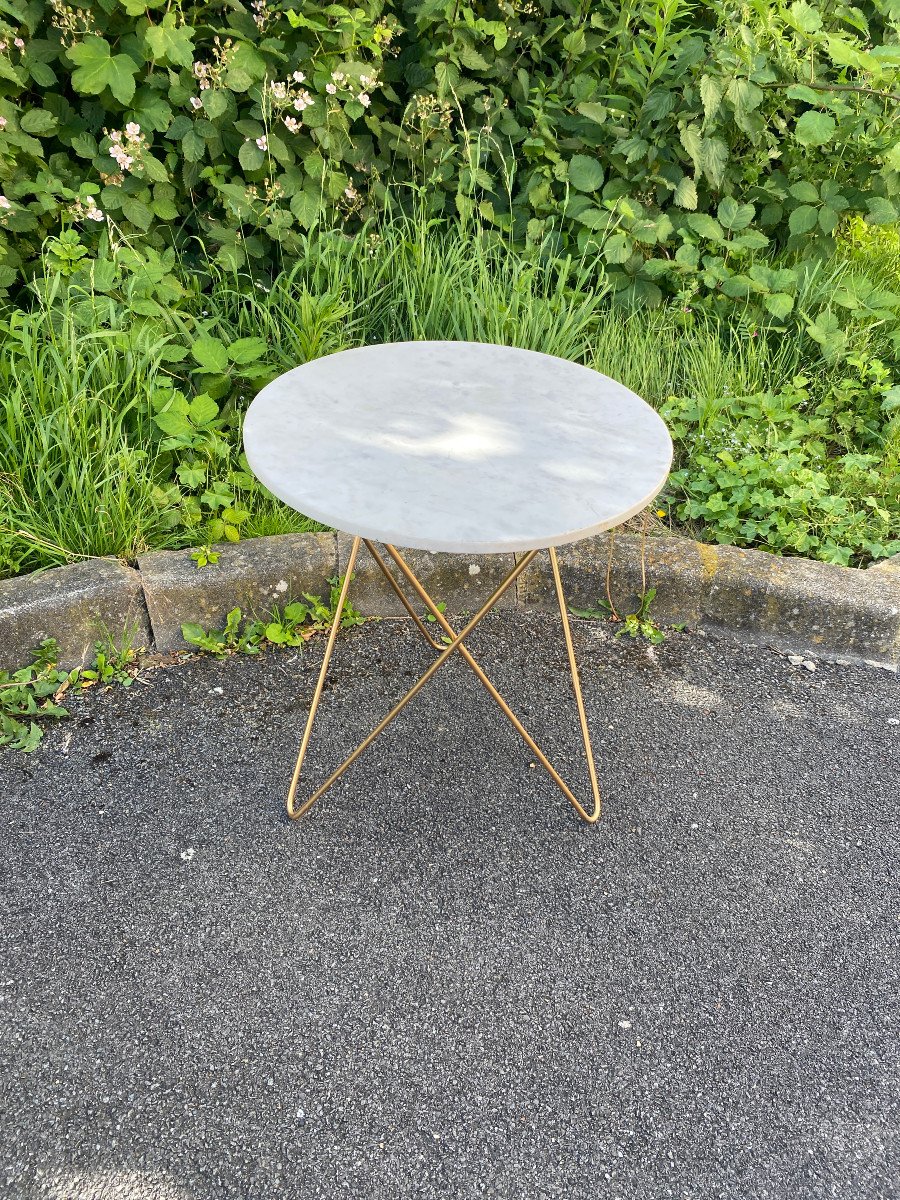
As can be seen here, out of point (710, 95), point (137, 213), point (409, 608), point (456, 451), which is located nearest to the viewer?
point (456, 451)

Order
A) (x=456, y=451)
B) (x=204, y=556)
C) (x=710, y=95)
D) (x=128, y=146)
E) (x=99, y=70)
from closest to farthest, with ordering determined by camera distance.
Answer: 1. (x=456, y=451)
2. (x=204, y=556)
3. (x=99, y=70)
4. (x=128, y=146)
5. (x=710, y=95)

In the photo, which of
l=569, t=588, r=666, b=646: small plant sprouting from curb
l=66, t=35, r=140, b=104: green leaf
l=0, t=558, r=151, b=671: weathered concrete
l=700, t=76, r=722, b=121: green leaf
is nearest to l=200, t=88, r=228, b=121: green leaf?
l=66, t=35, r=140, b=104: green leaf

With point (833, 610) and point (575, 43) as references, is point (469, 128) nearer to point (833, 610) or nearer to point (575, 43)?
point (575, 43)

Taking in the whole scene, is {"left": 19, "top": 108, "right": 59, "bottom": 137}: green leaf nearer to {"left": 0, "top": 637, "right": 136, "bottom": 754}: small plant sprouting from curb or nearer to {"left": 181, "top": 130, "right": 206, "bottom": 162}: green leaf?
{"left": 181, "top": 130, "right": 206, "bottom": 162}: green leaf

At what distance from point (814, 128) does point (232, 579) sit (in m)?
2.61

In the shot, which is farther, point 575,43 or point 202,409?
point 575,43

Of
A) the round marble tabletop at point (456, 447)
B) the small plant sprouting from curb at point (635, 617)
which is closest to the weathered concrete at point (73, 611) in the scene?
the round marble tabletop at point (456, 447)

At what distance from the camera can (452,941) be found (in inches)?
79.5

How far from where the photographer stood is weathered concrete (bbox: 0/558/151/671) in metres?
2.52

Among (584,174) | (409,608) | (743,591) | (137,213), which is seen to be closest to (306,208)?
(137,213)

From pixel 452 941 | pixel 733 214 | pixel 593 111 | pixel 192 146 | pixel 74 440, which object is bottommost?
pixel 452 941

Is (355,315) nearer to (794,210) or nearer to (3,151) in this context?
(3,151)

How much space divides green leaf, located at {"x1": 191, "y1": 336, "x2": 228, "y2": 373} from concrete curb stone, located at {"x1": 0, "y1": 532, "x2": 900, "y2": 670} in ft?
1.98

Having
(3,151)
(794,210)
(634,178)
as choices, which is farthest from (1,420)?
(794,210)
